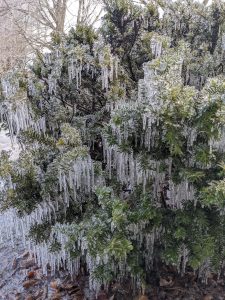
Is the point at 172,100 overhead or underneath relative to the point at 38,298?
overhead

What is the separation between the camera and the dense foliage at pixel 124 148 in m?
1.95

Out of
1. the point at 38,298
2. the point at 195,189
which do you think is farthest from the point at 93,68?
the point at 38,298

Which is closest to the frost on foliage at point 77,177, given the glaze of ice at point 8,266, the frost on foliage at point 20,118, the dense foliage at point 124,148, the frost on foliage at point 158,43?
the dense foliage at point 124,148

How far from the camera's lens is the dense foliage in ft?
6.39

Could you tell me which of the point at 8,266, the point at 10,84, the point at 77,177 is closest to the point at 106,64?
the point at 10,84

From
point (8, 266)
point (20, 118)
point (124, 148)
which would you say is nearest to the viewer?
point (124, 148)

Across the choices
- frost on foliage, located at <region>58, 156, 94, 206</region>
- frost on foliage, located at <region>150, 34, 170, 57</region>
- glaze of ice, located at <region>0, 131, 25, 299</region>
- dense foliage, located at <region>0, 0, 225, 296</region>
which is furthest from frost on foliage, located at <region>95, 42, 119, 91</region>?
glaze of ice, located at <region>0, 131, 25, 299</region>

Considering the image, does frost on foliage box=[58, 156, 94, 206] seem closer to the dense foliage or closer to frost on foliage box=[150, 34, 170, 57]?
the dense foliage

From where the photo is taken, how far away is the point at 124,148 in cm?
212

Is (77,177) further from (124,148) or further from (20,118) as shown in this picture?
(20,118)

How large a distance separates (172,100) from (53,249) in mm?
1413

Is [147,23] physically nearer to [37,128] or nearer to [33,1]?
[37,128]

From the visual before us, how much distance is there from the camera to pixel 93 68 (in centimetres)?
273

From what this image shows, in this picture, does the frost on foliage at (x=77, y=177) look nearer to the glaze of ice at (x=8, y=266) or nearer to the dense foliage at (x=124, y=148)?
the dense foliage at (x=124, y=148)
